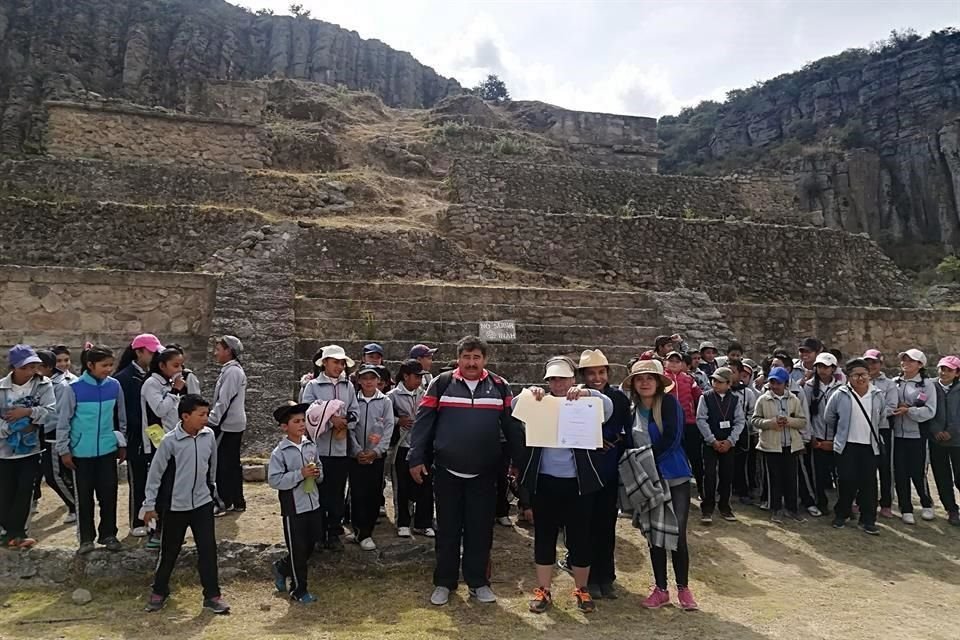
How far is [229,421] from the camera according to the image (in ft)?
16.6

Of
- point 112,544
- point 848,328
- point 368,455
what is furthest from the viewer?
point 848,328

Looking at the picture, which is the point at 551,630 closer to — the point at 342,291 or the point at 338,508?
the point at 338,508

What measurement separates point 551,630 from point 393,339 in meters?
5.56

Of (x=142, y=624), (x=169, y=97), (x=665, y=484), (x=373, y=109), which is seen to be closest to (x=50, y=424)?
(x=142, y=624)

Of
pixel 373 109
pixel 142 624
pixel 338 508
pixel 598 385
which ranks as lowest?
pixel 142 624

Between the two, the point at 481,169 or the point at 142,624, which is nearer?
the point at 142,624

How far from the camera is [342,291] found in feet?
31.5

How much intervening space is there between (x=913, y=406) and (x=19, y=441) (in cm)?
767

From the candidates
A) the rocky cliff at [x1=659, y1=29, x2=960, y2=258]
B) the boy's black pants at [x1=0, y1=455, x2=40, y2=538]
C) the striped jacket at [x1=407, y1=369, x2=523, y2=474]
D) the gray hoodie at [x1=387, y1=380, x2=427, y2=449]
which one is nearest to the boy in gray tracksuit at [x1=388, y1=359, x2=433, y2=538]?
the gray hoodie at [x1=387, y1=380, x2=427, y2=449]

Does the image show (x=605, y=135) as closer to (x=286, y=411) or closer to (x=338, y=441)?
(x=338, y=441)

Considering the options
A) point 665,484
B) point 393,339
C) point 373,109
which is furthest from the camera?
point 373,109

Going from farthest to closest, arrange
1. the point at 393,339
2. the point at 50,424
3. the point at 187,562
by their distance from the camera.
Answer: the point at 393,339, the point at 50,424, the point at 187,562

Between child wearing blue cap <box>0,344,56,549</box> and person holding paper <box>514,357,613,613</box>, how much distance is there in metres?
3.61

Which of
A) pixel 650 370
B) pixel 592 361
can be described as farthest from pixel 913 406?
pixel 592 361
